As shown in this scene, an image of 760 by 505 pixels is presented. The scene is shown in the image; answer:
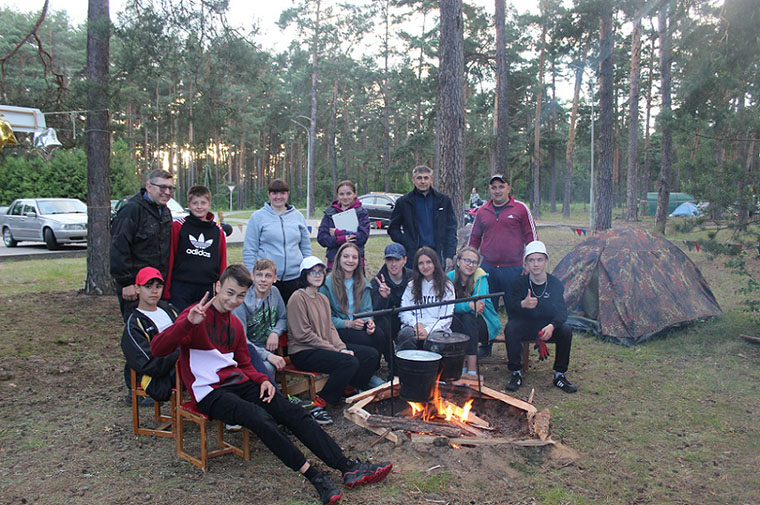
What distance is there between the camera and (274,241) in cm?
493

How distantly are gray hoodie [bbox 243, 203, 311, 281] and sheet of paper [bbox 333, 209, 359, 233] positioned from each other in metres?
A: 0.61

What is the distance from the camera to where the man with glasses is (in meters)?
4.13

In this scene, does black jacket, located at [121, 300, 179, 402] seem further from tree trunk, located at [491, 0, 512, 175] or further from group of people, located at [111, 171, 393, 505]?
tree trunk, located at [491, 0, 512, 175]

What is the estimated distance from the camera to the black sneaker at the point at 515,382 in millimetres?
4973

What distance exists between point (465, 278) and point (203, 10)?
5.70 metres

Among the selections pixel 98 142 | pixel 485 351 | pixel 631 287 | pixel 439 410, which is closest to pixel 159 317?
pixel 439 410

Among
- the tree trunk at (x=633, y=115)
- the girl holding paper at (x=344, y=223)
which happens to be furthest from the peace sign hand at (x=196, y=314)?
the tree trunk at (x=633, y=115)

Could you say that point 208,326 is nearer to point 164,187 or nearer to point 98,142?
point 164,187

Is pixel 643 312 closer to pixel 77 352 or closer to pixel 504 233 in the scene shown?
pixel 504 233

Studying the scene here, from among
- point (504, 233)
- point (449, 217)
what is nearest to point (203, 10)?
point (449, 217)

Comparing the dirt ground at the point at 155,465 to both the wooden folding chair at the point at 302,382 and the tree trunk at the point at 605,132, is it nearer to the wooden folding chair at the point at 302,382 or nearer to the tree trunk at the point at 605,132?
the wooden folding chair at the point at 302,382

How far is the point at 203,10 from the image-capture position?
7.87 metres

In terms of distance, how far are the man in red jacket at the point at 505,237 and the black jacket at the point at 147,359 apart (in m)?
3.38

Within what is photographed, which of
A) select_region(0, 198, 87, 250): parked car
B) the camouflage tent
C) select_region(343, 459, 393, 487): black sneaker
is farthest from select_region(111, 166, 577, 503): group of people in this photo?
select_region(0, 198, 87, 250): parked car
